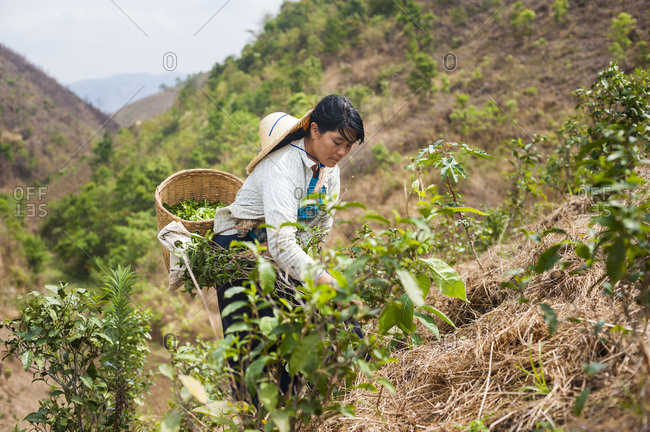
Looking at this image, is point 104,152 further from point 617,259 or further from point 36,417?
point 617,259

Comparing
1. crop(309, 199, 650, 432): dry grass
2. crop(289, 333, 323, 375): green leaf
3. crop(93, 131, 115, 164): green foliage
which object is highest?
crop(93, 131, 115, 164): green foliage

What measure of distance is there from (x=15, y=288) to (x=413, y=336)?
799 cm

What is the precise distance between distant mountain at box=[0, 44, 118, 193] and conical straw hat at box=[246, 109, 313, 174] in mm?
11619

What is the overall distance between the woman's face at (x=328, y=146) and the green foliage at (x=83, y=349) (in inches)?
39.6

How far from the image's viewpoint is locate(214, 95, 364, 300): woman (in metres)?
1.73

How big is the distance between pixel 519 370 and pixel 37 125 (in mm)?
17289

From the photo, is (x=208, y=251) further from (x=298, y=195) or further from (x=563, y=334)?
(x=563, y=334)

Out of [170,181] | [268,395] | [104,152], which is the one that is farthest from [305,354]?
[104,152]

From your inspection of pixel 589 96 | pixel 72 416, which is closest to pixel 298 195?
pixel 72 416

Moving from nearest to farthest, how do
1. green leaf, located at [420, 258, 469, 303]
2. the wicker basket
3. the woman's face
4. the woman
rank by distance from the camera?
green leaf, located at [420, 258, 469, 303], the woman, the woman's face, the wicker basket

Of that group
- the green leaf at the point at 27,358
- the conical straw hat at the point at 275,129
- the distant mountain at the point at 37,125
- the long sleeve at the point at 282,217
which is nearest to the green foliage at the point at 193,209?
the conical straw hat at the point at 275,129

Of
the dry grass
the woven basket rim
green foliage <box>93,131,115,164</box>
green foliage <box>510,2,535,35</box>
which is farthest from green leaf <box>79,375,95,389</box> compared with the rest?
green foliage <box>93,131,115,164</box>

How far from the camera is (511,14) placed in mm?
11062

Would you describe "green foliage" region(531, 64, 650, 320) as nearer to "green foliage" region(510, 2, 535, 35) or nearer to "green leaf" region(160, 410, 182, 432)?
"green leaf" region(160, 410, 182, 432)
